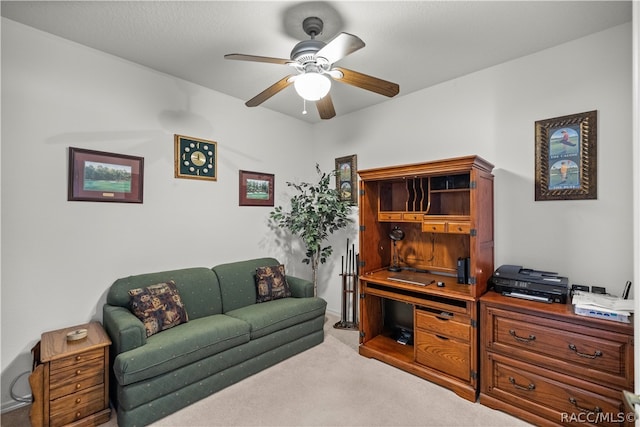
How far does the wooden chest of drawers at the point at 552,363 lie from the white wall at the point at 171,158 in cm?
61

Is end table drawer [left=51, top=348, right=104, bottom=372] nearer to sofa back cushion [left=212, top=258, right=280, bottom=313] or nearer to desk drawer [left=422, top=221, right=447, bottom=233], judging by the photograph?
sofa back cushion [left=212, top=258, right=280, bottom=313]

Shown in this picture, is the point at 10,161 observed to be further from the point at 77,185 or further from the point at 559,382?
the point at 559,382

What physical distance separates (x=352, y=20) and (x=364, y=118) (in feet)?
5.88

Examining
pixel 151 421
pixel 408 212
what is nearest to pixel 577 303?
pixel 408 212

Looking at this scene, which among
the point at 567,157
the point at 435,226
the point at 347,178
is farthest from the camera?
the point at 347,178

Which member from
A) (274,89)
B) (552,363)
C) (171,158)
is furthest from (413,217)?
(171,158)

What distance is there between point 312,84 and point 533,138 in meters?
2.01

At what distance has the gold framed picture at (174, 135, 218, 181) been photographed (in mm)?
3041

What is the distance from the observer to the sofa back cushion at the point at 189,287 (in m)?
2.47

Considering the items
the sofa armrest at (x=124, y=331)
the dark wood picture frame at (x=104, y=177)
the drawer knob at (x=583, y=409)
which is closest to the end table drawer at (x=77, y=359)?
the sofa armrest at (x=124, y=331)

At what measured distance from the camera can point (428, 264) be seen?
3125mm

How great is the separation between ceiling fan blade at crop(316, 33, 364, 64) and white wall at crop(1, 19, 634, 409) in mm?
1764

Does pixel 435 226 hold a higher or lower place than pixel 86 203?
lower

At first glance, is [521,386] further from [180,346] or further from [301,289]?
[180,346]
